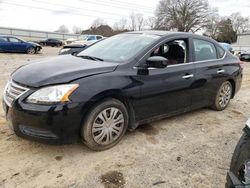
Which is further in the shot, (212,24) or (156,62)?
(212,24)

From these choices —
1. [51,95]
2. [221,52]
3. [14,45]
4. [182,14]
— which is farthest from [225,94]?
[182,14]

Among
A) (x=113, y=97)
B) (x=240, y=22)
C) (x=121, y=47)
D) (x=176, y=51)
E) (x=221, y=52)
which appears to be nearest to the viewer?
(x=113, y=97)

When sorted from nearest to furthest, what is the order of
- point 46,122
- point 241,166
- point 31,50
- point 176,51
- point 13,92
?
point 241,166, point 46,122, point 13,92, point 176,51, point 31,50

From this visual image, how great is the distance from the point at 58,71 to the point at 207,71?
8.50 feet

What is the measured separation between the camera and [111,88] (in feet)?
9.46

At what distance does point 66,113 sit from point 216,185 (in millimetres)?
1762

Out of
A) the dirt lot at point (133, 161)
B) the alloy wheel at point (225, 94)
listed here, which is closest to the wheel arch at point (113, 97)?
the dirt lot at point (133, 161)

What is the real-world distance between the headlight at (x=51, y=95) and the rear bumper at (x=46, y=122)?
65 millimetres

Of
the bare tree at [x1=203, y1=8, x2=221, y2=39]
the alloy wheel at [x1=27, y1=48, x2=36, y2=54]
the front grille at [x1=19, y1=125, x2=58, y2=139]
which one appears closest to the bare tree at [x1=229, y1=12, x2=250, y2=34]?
the bare tree at [x1=203, y1=8, x2=221, y2=39]

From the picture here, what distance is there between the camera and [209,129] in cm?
394

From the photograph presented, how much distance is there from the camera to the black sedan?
2604 millimetres

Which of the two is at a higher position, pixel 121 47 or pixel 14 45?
pixel 14 45

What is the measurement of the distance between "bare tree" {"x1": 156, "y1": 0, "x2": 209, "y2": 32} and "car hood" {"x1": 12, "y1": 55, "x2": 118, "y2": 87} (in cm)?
4928

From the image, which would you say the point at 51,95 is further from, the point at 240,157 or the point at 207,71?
the point at 207,71
